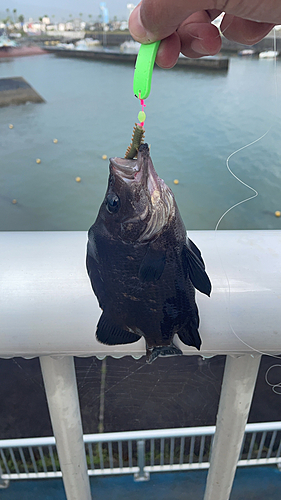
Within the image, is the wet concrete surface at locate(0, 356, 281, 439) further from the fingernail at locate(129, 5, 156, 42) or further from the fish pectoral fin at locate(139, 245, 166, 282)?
the fingernail at locate(129, 5, 156, 42)

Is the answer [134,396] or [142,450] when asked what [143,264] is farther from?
[134,396]

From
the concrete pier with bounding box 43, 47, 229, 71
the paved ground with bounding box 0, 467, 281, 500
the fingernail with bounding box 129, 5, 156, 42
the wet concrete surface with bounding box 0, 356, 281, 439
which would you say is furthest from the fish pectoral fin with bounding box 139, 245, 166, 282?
the concrete pier with bounding box 43, 47, 229, 71

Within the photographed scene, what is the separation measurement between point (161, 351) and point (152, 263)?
18 centimetres

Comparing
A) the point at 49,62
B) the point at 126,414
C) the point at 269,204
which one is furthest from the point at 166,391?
the point at 49,62

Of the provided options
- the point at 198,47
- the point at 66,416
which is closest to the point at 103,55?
the point at 198,47

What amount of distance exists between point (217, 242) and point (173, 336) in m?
0.20

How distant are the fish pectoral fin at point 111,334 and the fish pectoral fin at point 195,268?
157mm

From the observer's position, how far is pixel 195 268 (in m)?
0.55

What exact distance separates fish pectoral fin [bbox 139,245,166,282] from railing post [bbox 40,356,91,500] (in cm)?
38

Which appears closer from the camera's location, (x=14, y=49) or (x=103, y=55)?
(x=103, y=55)

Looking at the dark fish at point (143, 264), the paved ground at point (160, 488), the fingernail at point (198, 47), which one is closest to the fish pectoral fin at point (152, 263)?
the dark fish at point (143, 264)

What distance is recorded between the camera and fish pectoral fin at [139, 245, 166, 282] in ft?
1.69

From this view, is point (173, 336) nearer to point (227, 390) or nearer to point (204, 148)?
point (227, 390)

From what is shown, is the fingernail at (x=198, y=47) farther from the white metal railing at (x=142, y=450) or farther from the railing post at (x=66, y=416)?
the white metal railing at (x=142, y=450)
